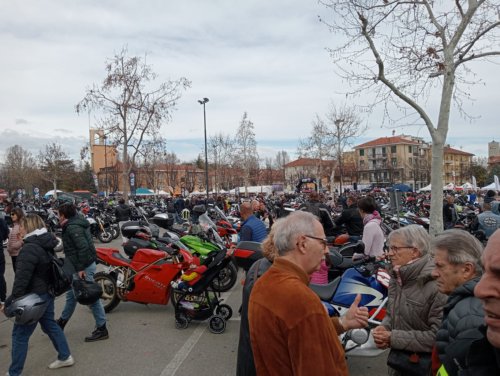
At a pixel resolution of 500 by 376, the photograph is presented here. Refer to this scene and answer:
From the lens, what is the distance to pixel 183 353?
444 centimetres

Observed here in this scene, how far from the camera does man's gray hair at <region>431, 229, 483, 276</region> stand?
2062 millimetres

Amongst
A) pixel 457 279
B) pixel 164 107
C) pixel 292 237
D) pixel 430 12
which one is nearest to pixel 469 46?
pixel 430 12

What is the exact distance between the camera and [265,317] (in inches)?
61.4

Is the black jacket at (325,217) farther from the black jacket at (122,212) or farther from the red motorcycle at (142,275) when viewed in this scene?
the black jacket at (122,212)

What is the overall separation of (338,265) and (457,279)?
9.79 feet

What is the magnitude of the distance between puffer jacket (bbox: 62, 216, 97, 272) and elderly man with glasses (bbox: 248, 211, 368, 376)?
3.94 m

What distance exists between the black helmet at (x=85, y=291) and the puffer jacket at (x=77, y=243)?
0.54 meters

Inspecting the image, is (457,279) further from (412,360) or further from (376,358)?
(376,358)

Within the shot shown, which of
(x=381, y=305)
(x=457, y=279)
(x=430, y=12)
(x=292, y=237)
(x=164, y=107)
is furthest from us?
(x=164, y=107)

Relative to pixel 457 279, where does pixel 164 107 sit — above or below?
above

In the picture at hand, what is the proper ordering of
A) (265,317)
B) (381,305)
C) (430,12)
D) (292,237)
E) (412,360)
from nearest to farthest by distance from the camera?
(265,317) < (292,237) < (412,360) < (381,305) < (430,12)

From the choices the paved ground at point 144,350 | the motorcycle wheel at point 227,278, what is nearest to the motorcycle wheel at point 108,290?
the paved ground at point 144,350

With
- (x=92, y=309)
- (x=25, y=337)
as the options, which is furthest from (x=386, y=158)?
(x=25, y=337)

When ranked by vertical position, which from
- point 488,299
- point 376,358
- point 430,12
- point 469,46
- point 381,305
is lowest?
point 376,358
